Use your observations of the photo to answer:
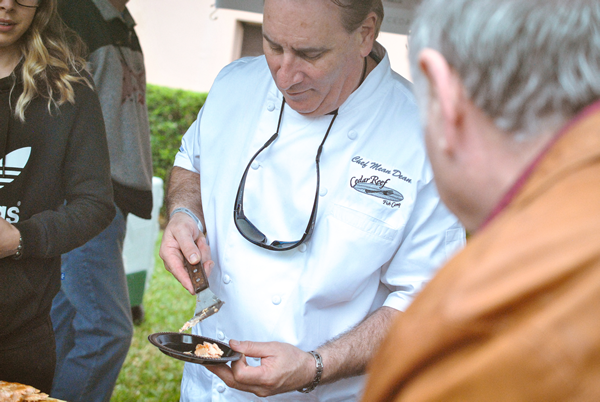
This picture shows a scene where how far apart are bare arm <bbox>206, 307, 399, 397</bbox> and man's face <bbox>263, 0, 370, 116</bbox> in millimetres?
722

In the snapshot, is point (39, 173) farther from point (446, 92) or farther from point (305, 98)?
point (446, 92)

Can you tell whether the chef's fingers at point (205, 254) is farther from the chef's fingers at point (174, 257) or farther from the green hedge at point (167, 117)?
the green hedge at point (167, 117)

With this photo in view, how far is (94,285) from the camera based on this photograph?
9.78 feet

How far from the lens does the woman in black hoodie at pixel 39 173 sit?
6.14 feet

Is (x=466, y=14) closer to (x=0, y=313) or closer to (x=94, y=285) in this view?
(x=0, y=313)

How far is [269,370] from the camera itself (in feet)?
5.15

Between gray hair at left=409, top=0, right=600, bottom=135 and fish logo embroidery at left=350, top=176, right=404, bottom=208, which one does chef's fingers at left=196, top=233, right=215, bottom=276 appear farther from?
gray hair at left=409, top=0, right=600, bottom=135

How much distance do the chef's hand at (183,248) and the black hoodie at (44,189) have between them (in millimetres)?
286

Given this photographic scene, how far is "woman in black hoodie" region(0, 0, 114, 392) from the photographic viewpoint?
187 cm

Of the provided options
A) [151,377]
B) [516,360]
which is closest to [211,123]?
[516,360]

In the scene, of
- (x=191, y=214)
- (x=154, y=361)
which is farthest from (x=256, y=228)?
(x=154, y=361)

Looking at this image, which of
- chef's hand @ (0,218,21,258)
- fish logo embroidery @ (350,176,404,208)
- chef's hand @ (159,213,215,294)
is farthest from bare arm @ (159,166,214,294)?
fish logo embroidery @ (350,176,404,208)

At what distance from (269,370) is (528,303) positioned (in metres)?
1.14

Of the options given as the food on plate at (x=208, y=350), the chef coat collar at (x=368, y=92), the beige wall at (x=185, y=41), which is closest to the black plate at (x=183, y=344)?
the food on plate at (x=208, y=350)
